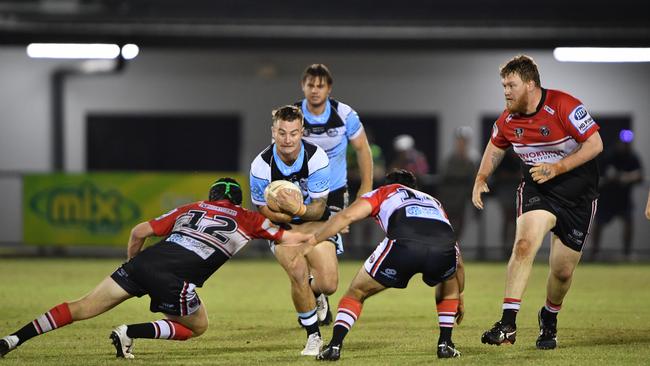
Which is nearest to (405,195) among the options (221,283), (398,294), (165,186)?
(398,294)

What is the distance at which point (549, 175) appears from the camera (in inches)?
307

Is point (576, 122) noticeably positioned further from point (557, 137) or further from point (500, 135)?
point (500, 135)

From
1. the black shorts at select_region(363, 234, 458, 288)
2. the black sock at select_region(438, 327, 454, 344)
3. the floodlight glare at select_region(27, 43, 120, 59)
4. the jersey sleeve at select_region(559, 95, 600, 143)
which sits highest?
the floodlight glare at select_region(27, 43, 120, 59)

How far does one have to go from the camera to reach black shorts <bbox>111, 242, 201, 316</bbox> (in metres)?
7.41

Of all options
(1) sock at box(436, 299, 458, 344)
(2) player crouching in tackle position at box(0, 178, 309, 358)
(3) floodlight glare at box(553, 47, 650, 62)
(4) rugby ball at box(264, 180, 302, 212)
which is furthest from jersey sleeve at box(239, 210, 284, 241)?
Result: (3) floodlight glare at box(553, 47, 650, 62)

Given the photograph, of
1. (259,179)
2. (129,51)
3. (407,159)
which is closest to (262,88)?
(129,51)

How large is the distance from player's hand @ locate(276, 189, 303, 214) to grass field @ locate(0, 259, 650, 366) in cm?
102

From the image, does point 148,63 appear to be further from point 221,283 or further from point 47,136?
point 221,283

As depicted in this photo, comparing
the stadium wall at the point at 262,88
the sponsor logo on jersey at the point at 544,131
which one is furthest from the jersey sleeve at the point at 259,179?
the stadium wall at the point at 262,88

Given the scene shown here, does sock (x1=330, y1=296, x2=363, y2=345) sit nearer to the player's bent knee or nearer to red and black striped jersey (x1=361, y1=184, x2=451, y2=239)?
red and black striped jersey (x1=361, y1=184, x2=451, y2=239)

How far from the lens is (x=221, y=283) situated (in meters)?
13.6

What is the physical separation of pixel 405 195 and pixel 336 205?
2304mm

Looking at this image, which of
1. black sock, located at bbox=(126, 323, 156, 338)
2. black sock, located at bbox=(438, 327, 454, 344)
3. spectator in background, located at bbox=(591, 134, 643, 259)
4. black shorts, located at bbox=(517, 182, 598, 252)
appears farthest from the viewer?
spectator in background, located at bbox=(591, 134, 643, 259)

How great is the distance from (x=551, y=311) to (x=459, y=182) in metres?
9.34
